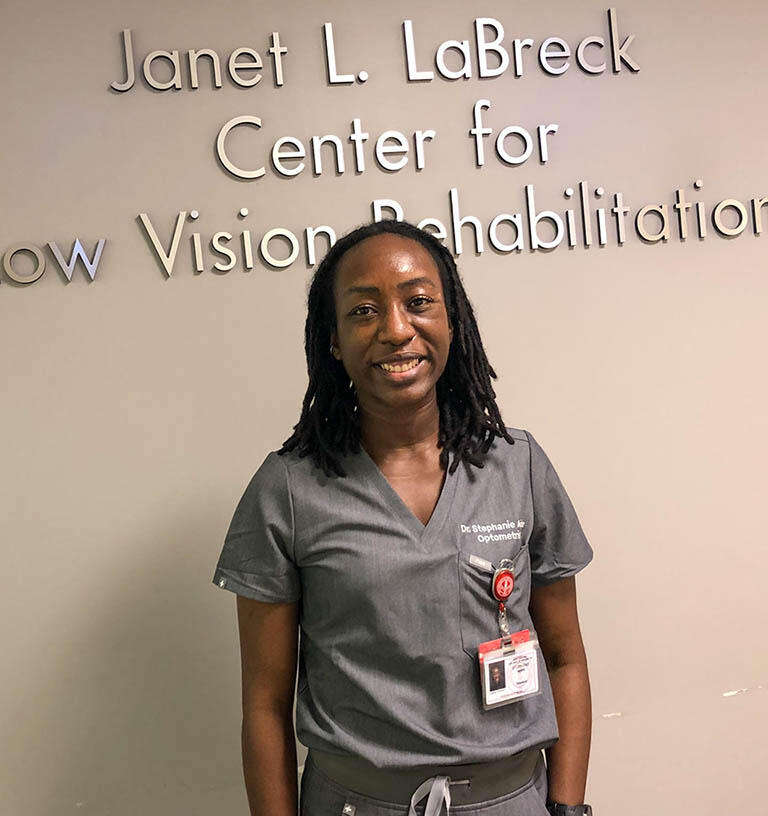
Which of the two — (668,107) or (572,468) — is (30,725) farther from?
(668,107)

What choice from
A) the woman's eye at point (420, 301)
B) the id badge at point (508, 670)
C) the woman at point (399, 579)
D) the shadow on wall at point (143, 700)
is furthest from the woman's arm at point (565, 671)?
the shadow on wall at point (143, 700)

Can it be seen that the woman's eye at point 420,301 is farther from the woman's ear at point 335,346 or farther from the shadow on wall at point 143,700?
the shadow on wall at point 143,700

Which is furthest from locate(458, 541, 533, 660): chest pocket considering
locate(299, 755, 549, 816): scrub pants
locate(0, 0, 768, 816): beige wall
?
locate(0, 0, 768, 816): beige wall

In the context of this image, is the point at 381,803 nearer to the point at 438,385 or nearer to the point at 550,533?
the point at 550,533

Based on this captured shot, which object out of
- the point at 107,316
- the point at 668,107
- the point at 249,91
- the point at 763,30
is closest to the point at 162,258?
the point at 107,316

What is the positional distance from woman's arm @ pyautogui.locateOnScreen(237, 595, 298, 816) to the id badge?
32 cm

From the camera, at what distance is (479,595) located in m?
1.34

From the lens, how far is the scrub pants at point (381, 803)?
1.31 meters

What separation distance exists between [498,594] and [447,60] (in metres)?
1.28

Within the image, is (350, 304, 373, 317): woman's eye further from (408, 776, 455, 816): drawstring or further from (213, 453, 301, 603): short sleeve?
(408, 776, 455, 816): drawstring

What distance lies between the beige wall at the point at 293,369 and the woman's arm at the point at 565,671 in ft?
1.84

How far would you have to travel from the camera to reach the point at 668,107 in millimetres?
2074

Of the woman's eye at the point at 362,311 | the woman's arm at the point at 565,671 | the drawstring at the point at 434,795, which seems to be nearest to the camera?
the drawstring at the point at 434,795

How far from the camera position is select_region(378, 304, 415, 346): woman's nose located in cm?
133
